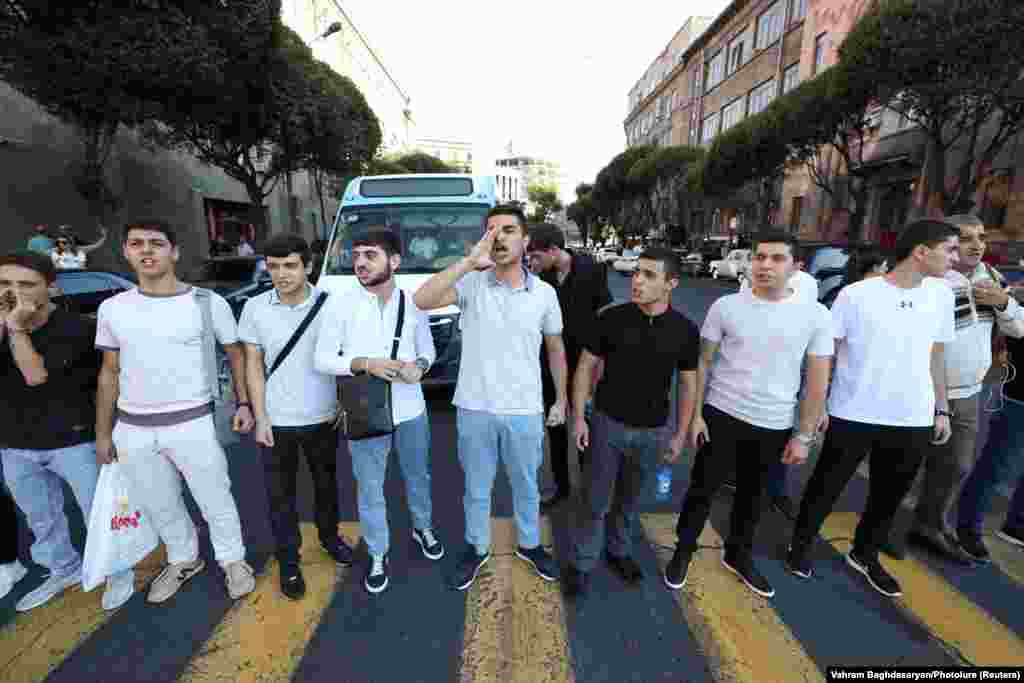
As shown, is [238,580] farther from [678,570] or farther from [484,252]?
[678,570]

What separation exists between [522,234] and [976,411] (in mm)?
3130

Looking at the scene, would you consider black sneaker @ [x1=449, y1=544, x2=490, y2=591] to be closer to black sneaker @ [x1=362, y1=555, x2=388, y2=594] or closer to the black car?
black sneaker @ [x1=362, y1=555, x2=388, y2=594]

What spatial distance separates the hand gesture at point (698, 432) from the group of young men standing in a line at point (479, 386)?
0.04 ft

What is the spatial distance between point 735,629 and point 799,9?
34.9 m

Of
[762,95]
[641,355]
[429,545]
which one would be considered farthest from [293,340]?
[762,95]

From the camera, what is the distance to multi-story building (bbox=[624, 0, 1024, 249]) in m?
17.9

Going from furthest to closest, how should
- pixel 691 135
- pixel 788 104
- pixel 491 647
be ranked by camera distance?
pixel 691 135 → pixel 788 104 → pixel 491 647

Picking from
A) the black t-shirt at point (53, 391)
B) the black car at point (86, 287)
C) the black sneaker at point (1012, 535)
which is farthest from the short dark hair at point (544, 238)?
the black car at point (86, 287)

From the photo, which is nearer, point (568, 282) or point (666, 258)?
point (666, 258)

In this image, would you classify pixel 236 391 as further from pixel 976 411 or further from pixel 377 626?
pixel 976 411

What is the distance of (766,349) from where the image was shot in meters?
2.59

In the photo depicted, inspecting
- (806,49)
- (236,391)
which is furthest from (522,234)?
(806,49)

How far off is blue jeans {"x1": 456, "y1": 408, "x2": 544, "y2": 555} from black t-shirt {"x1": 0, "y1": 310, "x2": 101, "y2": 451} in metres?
2.08

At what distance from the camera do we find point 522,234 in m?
2.63
